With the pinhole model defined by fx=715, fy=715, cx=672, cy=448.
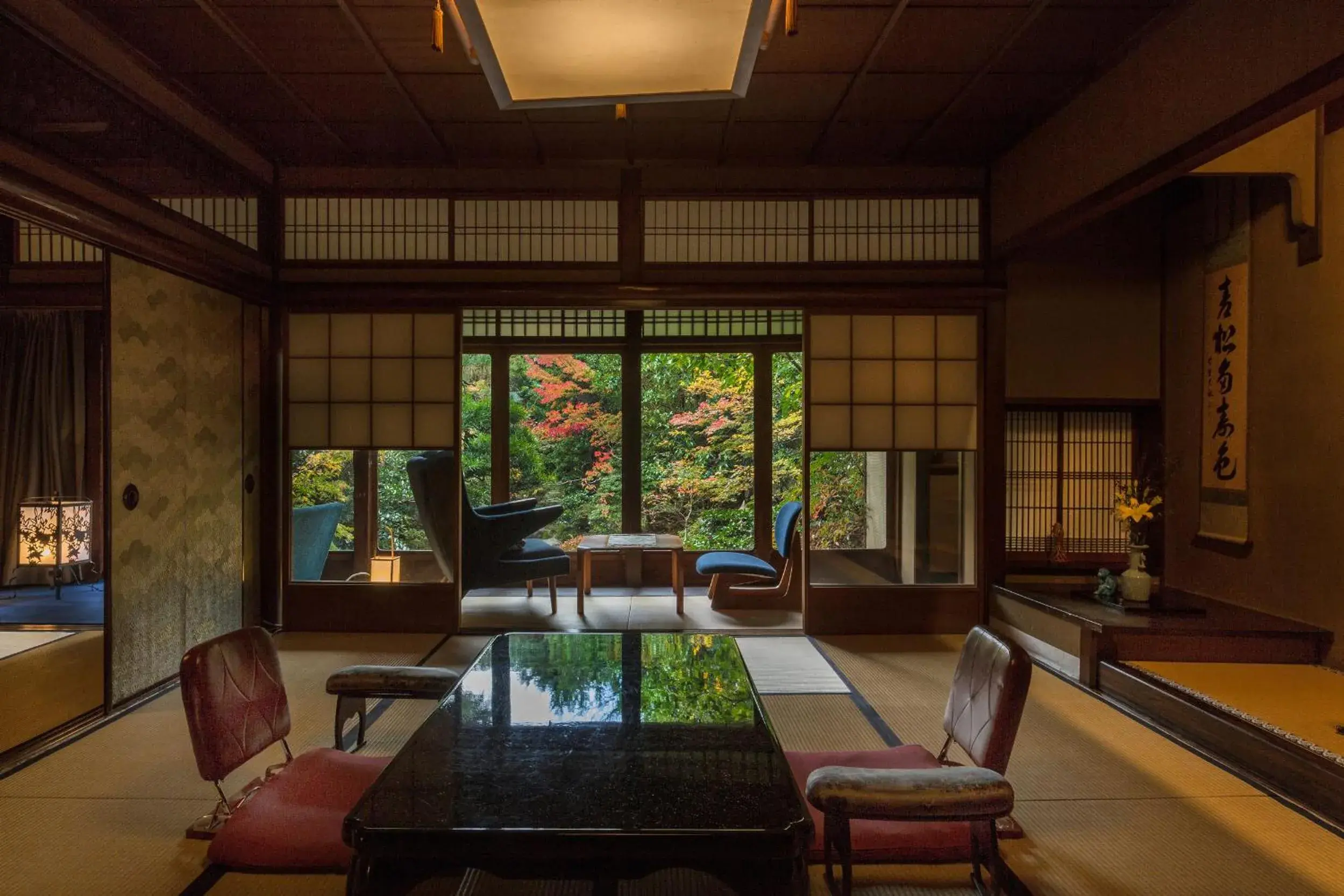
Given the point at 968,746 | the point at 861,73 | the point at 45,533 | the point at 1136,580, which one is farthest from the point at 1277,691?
the point at 45,533

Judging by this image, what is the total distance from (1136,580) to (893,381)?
1.77 m

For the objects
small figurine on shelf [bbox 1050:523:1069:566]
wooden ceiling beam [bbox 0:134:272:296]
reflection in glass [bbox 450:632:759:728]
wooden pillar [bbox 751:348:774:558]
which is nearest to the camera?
reflection in glass [bbox 450:632:759:728]

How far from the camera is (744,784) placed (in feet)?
4.47

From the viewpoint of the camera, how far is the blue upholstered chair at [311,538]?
4781mm

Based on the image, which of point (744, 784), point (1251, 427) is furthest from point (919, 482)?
point (744, 784)

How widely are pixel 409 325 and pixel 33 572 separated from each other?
3341 millimetres

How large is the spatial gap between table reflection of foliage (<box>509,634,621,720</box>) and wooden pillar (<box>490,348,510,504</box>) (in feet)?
12.7

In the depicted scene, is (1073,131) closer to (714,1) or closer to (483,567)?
(714,1)

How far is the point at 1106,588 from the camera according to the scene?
13.2ft

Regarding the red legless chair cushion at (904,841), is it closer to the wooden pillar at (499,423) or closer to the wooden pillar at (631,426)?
the wooden pillar at (631,426)

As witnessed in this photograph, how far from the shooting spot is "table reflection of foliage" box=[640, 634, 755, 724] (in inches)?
67.7

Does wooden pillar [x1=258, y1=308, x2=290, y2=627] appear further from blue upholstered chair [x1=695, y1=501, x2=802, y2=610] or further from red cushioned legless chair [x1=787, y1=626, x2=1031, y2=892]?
red cushioned legless chair [x1=787, y1=626, x2=1031, y2=892]

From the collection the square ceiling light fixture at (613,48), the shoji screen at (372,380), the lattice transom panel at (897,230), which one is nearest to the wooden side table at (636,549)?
the shoji screen at (372,380)

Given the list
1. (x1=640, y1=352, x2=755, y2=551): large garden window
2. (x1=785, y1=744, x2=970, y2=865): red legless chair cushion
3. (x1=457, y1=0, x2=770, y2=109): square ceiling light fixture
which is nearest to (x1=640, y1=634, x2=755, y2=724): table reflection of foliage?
(x1=785, y1=744, x2=970, y2=865): red legless chair cushion
